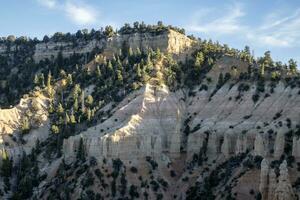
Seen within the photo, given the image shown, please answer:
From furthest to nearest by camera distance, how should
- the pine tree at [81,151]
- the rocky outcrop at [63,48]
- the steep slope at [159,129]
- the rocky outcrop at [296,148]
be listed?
the rocky outcrop at [63,48] < the pine tree at [81,151] < the steep slope at [159,129] < the rocky outcrop at [296,148]

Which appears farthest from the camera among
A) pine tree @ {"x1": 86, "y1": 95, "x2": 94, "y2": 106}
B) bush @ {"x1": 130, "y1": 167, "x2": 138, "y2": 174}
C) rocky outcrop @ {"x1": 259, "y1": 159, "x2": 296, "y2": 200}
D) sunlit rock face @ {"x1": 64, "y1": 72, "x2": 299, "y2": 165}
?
pine tree @ {"x1": 86, "y1": 95, "x2": 94, "y2": 106}

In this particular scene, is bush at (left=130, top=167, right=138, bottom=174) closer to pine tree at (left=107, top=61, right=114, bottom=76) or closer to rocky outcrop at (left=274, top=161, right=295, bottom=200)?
pine tree at (left=107, top=61, right=114, bottom=76)

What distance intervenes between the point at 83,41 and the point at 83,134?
161ft

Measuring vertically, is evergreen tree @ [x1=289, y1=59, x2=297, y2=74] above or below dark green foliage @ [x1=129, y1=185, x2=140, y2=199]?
above

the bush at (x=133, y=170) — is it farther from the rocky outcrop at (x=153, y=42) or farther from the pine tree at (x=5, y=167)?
the rocky outcrop at (x=153, y=42)

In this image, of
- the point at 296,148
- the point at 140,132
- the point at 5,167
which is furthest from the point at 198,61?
the point at 5,167

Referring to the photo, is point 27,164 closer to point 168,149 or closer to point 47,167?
point 47,167

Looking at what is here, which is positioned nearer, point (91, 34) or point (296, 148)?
point (296, 148)

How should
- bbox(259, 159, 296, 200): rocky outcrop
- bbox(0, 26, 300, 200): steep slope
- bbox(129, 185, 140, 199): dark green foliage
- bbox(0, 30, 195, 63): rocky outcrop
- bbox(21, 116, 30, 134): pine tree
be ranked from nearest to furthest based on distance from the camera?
bbox(259, 159, 296, 200): rocky outcrop
bbox(0, 26, 300, 200): steep slope
bbox(129, 185, 140, 199): dark green foliage
bbox(21, 116, 30, 134): pine tree
bbox(0, 30, 195, 63): rocky outcrop

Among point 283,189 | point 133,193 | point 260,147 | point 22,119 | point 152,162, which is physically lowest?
point 133,193

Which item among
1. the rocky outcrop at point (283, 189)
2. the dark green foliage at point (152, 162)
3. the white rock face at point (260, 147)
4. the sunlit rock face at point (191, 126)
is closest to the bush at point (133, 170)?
the sunlit rock face at point (191, 126)

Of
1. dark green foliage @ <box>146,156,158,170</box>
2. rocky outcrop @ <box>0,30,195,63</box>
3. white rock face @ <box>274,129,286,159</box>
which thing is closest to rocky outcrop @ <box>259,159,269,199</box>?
white rock face @ <box>274,129,286,159</box>

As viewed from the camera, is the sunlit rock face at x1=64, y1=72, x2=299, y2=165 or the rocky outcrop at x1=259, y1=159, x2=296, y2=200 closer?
the rocky outcrop at x1=259, y1=159, x2=296, y2=200

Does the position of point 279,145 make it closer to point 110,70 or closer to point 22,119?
point 110,70
